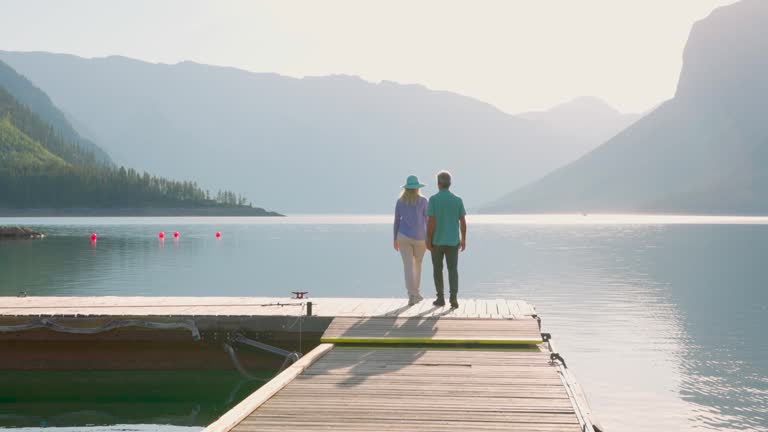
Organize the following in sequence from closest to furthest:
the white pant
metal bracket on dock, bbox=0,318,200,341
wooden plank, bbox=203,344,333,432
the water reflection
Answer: wooden plank, bbox=203,344,333,432 < the water reflection < metal bracket on dock, bbox=0,318,200,341 < the white pant

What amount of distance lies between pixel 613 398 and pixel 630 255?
5588 centimetres

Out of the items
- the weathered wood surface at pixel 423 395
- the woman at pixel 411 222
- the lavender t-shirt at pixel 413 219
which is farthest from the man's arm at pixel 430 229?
the weathered wood surface at pixel 423 395

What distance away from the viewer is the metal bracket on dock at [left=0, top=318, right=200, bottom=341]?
1803 cm

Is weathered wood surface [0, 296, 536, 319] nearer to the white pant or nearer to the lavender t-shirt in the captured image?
the white pant

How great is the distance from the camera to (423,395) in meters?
11.5

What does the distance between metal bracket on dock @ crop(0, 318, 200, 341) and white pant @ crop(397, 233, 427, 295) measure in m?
4.84

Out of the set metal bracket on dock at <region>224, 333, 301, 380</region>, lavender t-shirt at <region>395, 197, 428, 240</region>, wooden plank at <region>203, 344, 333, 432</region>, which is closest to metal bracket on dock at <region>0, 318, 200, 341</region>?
metal bracket on dock at <region>224, 333, 301, 380</region>

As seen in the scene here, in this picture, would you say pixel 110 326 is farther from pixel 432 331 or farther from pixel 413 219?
pixel 413 219

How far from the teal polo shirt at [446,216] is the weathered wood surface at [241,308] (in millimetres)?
1558

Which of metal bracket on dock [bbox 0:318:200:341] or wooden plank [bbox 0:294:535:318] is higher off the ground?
wooden plank [bbox 0:294:535:318]

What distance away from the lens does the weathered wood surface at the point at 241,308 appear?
18.6 meters

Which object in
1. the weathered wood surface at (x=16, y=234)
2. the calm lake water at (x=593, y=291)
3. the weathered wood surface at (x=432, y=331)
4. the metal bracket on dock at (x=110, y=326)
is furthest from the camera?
the weathered wood surface at (x=16, y=234)

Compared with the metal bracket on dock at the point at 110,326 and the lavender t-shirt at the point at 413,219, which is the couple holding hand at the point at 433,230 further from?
the metal bracket on dock at the point at 110,326

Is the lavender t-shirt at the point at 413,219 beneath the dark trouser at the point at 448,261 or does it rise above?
above
